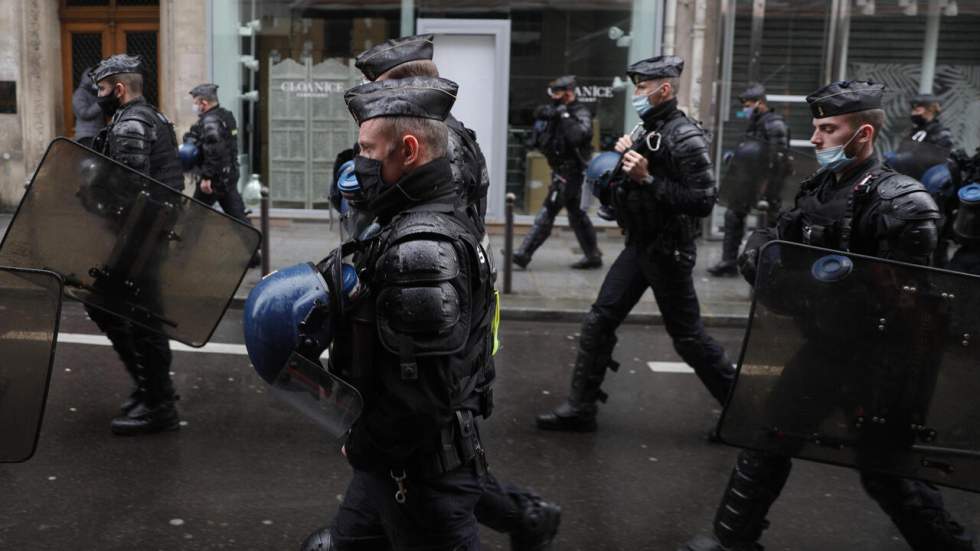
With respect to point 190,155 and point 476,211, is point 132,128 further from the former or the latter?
point 190,155

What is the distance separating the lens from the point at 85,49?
Answer: 13.0 meters

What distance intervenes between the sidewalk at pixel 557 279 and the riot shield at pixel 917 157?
1.68 metres

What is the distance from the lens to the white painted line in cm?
688

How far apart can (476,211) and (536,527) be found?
4.00 feet

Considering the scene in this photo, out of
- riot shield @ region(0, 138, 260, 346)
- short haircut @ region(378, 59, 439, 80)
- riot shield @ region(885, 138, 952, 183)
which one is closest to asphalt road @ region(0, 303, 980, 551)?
riot shield @ region(0, 138, 260, 346)

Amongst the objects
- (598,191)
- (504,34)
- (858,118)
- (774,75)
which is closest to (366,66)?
(598,191)

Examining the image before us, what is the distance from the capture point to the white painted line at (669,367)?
6.88 meters

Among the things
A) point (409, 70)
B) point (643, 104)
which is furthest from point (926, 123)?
point (409, 70)

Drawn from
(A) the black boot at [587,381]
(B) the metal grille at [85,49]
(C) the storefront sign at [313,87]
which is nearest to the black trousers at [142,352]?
(A) the black boot at [587,381]

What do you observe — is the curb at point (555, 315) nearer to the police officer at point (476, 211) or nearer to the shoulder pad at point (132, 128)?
the shoulder pad at point (132, 128)

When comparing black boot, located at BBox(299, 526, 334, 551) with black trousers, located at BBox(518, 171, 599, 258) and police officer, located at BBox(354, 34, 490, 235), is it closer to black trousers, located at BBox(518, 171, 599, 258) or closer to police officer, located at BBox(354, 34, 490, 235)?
police officer, located at BBox(354, 34, 490, 235)

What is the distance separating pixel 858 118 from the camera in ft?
12.7

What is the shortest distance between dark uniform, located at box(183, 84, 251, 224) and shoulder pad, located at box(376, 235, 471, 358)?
715 cm

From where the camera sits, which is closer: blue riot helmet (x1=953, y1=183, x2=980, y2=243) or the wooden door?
blue riot helmet (x1=953, y1=183, x2=980, y2=243)
